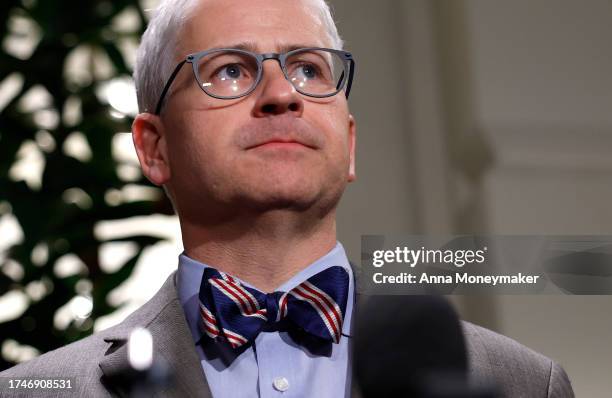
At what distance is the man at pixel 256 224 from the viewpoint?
0.75 m

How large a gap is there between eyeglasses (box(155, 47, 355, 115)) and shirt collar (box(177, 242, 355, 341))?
0.45ft

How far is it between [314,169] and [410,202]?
0.47 ft

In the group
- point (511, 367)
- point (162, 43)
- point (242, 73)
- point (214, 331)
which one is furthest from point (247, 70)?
point (511, 367)

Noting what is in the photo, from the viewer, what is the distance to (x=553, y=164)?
2.76ft

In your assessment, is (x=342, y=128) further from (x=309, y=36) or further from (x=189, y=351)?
(x=189, y=351)

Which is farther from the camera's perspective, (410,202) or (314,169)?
(410,202)

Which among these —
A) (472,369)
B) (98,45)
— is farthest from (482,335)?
(98,45)

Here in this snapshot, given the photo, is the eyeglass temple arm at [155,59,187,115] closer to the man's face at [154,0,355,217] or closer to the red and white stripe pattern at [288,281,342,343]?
the man's face at [154,0,355,217]

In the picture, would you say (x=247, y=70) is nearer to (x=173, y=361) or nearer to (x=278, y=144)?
(x=278, y=144)

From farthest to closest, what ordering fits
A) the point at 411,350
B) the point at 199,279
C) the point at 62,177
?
the point at 62,177 → the point at 199,279 → the point at 411,350

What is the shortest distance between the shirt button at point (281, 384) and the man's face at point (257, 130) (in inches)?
5.4

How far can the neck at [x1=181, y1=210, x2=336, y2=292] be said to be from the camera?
0.77m

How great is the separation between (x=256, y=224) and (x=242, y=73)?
12 cm

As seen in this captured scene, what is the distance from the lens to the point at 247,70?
0.77 m
